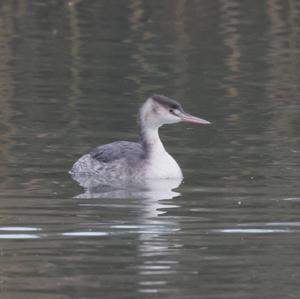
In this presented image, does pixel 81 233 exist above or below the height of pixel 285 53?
above

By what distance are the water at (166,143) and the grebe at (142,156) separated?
24 cm

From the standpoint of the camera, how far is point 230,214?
43.1 ft

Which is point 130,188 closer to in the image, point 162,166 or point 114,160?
point 162,166

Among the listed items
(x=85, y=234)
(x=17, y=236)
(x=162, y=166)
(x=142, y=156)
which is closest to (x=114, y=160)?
(x=142, y=156)

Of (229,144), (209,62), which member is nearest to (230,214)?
(229,144)

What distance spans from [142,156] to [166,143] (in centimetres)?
135

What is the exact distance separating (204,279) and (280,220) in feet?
7.87

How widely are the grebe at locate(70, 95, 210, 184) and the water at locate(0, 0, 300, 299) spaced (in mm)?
243

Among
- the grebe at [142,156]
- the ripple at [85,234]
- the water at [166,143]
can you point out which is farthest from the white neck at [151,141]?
the ripple at [85,234]

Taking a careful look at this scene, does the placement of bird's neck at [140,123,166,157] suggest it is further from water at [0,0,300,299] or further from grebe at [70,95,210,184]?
water at [0,0,300,299]

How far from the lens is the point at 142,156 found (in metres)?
16.1

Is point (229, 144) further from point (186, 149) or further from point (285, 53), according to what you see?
point (285, 53)

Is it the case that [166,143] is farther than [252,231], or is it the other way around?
[166,143]

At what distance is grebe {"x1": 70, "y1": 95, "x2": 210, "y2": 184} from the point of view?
620 inches
